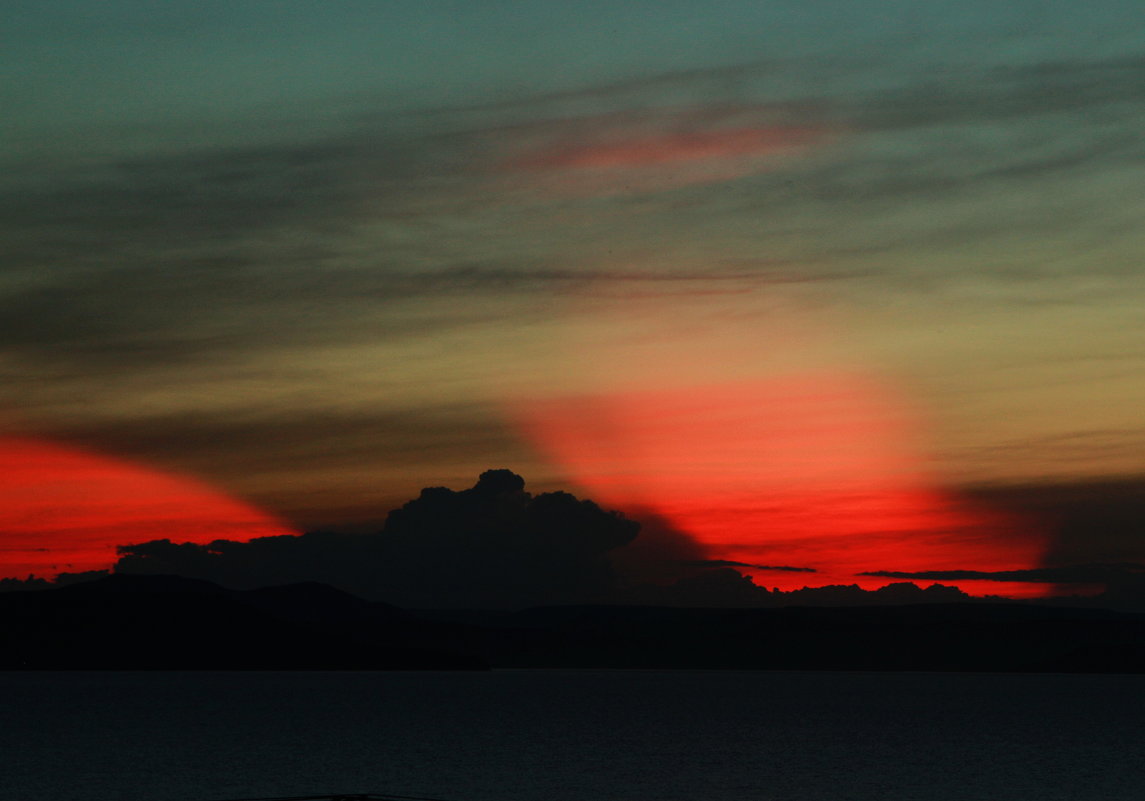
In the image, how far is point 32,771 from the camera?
15238 cm

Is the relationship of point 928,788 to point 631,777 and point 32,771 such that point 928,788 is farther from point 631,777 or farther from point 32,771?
point 32,771

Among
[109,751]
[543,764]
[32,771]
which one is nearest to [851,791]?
[543,764]

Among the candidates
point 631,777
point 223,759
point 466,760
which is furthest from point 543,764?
point 223,759

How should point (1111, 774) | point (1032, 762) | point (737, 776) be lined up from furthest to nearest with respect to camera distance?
point (1032, 762)
point (1111, 774)
point (737, 776)

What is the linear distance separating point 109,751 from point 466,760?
47.4 metres

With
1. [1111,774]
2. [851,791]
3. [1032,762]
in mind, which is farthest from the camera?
[1032,762]

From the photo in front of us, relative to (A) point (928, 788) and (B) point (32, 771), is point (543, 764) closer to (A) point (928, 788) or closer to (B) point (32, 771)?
(A) point (928, 788)

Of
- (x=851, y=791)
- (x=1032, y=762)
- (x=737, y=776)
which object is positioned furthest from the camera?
(x=1032, y=762)

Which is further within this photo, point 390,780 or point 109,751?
point 109,751

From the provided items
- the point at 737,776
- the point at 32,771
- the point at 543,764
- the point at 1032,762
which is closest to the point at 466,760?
the point at 543,764

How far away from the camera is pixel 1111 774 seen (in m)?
163

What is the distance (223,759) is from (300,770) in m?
18.6

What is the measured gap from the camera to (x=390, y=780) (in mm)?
142500

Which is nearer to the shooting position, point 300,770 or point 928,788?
point 928,788
